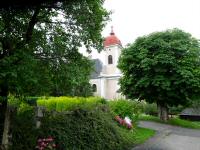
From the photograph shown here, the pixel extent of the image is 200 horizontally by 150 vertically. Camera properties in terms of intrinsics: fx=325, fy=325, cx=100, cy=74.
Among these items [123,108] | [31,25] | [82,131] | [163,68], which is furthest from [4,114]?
[163,68]

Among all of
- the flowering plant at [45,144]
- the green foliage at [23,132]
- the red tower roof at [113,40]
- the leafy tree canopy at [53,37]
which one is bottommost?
the flowering plant at [45,144]

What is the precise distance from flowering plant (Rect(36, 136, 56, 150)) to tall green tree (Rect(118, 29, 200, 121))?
16938mm

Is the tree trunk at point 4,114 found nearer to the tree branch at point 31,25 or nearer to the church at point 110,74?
the tree branch at point 31,25

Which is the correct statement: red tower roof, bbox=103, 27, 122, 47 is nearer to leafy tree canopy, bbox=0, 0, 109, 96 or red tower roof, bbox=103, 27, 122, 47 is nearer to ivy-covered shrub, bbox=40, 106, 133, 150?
ivy-covered shrub, bbox=40, 106, 133, 150

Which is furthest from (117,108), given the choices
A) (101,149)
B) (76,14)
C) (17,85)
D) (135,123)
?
(17,85)

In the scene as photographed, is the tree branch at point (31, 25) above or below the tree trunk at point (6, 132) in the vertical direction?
above

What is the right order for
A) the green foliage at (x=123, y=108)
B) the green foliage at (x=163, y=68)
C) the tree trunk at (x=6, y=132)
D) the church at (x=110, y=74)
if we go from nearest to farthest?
the tree trunk at (x=6, y=132), the green foliage at (x=123, y=108), the green foliage at (x=163, y=68), the church at (x=110, y=74)

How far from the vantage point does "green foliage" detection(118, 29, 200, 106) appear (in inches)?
998

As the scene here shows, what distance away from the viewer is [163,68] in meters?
25.8

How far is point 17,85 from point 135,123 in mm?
13196

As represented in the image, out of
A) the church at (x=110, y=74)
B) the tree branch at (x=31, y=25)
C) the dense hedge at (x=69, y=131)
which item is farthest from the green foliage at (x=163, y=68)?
the church at (x=110, y=74)

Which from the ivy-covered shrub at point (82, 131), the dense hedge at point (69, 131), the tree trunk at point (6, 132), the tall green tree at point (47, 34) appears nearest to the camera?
the tall green tree at point (47, 34)

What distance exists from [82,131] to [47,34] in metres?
3.66

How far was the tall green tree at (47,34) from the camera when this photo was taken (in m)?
7.83
